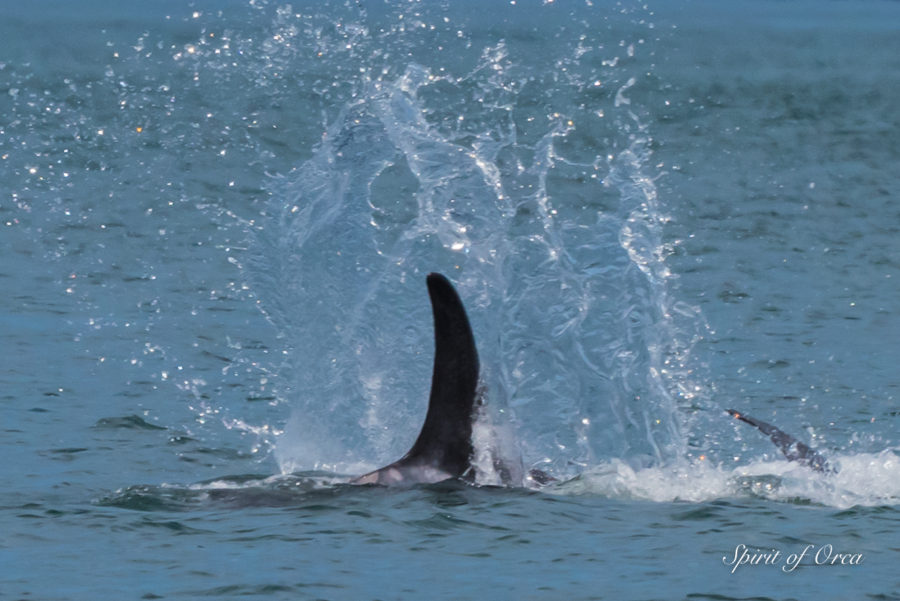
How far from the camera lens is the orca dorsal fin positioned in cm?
927

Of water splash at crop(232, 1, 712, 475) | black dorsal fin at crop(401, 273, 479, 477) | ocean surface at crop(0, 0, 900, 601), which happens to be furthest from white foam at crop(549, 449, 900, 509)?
black dorsal fin at crop(401, 273, 479, 477)

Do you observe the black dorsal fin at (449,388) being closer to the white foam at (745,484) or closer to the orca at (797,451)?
the white foam at (745,484)

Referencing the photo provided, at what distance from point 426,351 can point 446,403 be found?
153 inches

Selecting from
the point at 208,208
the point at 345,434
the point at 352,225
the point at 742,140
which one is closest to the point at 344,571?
the point at 345,434

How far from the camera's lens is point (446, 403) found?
31.0ft

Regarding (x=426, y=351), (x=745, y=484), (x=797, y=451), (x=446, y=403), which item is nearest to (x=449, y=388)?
(x=446, y=403)

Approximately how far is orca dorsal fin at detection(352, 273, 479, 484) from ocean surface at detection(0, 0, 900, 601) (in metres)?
0.14

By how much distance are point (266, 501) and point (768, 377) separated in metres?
6.71

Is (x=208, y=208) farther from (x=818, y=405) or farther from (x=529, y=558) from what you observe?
(x=529, y=558)

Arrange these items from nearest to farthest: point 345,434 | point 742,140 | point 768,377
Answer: point 345,434 < point 768,377 < point 742,140

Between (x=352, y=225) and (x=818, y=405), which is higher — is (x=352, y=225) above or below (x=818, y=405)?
above

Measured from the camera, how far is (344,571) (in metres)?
8.41

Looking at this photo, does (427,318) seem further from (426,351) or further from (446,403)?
(446,403)

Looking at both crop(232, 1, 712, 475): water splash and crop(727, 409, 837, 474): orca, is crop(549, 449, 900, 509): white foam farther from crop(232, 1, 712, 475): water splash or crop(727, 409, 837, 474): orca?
crop(232, 1, 712, 475): water splash
